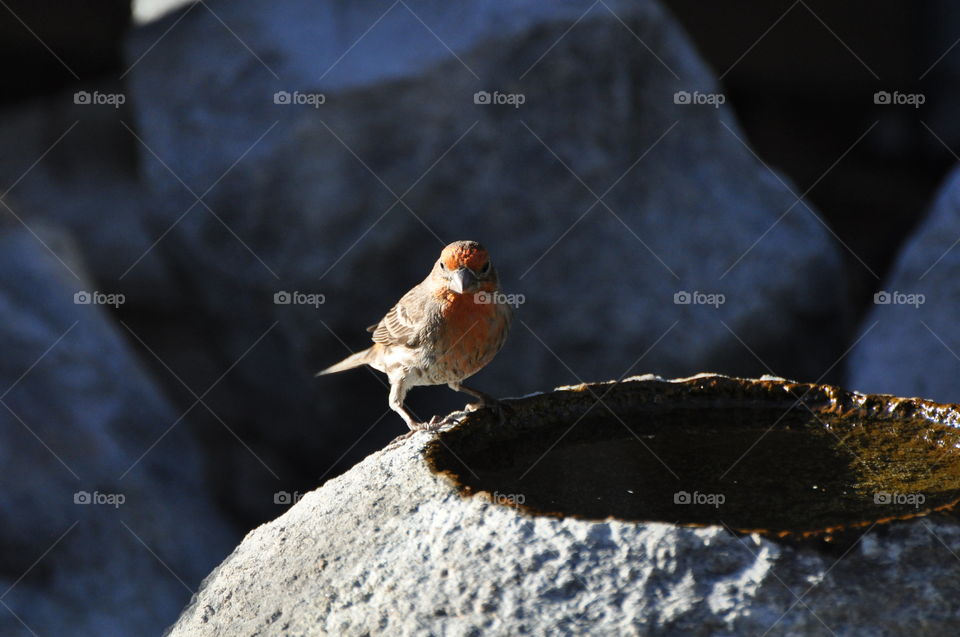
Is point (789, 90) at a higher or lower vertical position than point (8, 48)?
lower

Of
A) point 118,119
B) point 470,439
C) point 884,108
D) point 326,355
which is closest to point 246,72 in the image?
point 326,355

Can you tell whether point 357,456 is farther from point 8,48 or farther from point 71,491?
point 8,48

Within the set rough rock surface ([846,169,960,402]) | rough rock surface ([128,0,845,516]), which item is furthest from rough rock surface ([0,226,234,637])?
rough rock surface ([846,169,960,402])

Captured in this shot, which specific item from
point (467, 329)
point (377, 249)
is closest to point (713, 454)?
point (467, 329)

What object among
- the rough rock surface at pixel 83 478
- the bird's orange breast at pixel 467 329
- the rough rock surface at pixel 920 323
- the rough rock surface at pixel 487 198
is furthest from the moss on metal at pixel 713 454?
Answer: the rough rock surface at pixel 83 478

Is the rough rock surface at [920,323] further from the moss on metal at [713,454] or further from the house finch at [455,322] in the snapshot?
the house finch at [455,322]

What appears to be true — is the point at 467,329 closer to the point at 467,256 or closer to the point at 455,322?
the point at 455,322

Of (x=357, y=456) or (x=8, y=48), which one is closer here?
(x=357, y=456)
